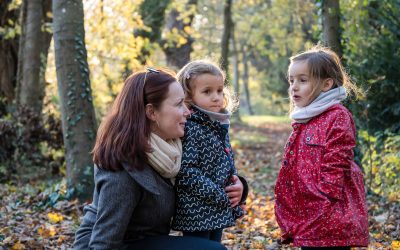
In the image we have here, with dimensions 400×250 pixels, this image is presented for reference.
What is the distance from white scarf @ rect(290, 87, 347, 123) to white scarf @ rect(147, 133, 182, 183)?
873 millimetres

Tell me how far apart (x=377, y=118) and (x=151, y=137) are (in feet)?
22.4

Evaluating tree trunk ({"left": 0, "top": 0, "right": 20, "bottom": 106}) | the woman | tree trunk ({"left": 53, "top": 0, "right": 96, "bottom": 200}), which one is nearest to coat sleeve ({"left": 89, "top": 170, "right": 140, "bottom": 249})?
the woman

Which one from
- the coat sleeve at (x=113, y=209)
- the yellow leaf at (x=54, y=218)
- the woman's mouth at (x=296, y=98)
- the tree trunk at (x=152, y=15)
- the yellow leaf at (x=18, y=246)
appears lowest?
the yellow leaf at (x=18, y=246)

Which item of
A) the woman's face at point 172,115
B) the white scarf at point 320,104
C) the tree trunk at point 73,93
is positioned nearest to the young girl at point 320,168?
the white scarf at point 320,104

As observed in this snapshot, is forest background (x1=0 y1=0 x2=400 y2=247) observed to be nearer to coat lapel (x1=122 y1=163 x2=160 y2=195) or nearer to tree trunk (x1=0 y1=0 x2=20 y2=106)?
tree trunk (x1=0 y1=0 x2=20 y2=106)

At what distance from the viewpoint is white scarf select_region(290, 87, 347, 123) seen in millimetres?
3453

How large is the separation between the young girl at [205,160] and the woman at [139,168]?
9 centimetres

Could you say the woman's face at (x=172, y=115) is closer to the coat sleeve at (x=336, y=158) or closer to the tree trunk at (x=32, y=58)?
the coat sleeve at (x=336, y=158)

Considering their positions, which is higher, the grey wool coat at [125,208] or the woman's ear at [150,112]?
the woman's ear at [150,112]

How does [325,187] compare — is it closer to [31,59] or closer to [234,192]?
[234,192]

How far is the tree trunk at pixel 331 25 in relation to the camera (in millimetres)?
7035

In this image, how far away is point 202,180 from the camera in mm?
3232

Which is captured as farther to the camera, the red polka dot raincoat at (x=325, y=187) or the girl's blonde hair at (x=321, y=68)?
the girl's blonde hair at (x=321, y=68)

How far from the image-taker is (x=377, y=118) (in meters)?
9.17
